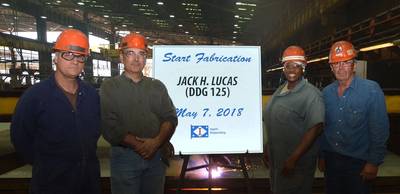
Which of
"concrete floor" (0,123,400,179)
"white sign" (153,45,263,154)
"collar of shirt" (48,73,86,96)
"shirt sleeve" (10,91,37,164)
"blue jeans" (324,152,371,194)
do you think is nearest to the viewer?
"shirt sleeve" (10,91,37,164)

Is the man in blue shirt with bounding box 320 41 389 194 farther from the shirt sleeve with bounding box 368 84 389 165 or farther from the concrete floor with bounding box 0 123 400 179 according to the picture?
the concrete floor with bounding box 0 123 400 179

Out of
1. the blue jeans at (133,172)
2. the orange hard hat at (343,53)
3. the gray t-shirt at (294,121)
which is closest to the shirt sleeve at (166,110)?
the blue jeans at (133,172)

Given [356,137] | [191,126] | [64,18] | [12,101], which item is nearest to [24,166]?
[12,101]

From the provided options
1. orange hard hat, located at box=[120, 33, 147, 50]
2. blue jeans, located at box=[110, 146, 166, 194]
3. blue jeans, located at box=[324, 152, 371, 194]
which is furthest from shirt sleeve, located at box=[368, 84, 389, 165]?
orange hard hat, located at box=[120, 33, 147, 50]

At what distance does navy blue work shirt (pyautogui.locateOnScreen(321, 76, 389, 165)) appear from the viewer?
292cm

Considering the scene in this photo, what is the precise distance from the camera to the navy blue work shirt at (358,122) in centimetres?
292

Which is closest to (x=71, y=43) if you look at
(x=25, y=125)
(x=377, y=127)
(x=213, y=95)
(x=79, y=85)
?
(x=79, y=85)

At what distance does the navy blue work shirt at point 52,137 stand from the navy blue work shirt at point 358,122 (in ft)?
6.96

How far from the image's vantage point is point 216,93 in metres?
3.95

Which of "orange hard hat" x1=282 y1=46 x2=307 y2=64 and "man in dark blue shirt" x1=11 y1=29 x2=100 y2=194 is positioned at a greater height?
"orange hard hat" x1=282 y1=46 x2=307 y2=64

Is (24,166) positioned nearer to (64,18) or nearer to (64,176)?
(64,176)

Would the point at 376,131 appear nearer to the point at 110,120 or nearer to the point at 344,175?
the point at 344,175

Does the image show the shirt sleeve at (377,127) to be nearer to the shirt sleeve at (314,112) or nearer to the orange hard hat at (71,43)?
the shirt sleeve at (314,112)

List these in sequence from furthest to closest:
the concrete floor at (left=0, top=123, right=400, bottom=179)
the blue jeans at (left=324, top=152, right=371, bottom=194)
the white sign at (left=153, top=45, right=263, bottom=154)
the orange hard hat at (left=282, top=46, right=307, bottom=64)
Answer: the concrete floor at (left=0, top=123, right=400, bottom=179) < the white sign at (left=153, top=45, right=263, bottom=154) < the orange hard hat at (left=282, top=46, right=307, bottom=64) < the blue jeans at (left=324, top=152, right=371, bottom=194)
